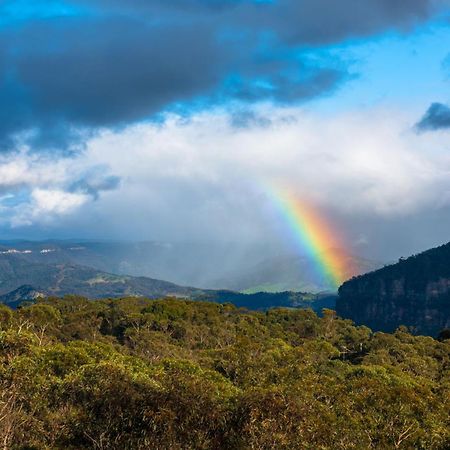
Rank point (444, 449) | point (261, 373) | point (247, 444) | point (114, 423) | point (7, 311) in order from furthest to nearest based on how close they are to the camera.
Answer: point (7, 311) < point (261, 373) < point (444, 449) < point (114, 423) < point (247, 444)

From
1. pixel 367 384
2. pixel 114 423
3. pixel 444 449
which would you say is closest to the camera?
pixel 114 423

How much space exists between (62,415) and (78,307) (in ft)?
499

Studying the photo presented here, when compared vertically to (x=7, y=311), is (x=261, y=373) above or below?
below

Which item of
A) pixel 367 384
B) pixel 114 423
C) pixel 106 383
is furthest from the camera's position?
pixel 367 384

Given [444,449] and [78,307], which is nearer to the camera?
[444,449]

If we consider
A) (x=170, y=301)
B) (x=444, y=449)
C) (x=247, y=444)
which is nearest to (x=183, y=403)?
(x=247, y=444)

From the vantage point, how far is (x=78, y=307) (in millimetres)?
181500

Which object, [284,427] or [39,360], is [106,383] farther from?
[39,360]

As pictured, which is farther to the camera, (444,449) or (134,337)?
(134,337)

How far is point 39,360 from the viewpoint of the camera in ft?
165

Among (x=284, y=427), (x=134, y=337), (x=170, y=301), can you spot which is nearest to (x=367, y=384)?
(x=284, y=427)

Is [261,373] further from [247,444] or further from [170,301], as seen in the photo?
[170,301]

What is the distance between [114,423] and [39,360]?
24.5m

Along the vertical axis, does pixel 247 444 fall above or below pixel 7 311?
below
